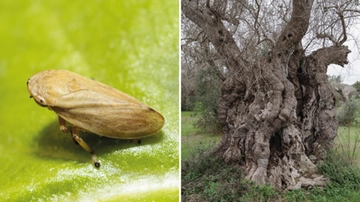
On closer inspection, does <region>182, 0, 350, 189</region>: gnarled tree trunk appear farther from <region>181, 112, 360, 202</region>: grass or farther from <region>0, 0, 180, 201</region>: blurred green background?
<region>0, 0, 180, 201</region>: blurred green background

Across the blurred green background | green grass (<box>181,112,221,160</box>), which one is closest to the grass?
green grass (<box>181,112,221,160</box>)

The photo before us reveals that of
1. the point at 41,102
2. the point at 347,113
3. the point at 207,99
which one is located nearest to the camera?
the point at 41,102

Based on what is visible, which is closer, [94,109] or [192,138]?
[94,109]

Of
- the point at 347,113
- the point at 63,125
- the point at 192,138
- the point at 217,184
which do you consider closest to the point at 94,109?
the point at 63,125

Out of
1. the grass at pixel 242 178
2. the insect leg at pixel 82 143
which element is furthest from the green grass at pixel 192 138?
the insect leg at pixel 82 143

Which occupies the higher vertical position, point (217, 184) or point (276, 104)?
point (276, 104)

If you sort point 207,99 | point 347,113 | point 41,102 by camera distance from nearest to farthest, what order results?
point 41,102, point 347,113, point 207,99

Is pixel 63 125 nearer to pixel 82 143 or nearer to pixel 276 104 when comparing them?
pixel 82 143
